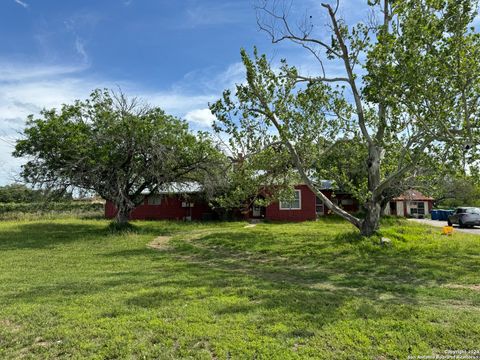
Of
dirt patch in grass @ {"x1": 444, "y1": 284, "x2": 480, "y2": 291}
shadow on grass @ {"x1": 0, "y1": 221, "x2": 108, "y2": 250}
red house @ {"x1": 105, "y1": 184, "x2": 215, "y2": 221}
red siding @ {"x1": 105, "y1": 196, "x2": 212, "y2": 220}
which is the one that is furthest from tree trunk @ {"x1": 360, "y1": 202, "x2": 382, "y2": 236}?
red siding @ {"x1": 105, "y1": 196, "x2": 212, "y2": 220}

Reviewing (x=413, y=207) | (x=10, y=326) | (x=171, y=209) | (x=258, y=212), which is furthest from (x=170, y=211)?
(x=413, y=207)

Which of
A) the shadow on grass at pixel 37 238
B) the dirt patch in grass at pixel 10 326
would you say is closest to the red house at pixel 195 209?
the shadow on grass at pixel 37 238

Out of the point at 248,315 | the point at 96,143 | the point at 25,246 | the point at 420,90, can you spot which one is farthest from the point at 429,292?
the point at 96,143

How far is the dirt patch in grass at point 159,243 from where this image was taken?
573 inches

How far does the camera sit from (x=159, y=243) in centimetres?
1571

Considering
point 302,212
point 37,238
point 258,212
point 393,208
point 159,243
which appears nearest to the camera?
point 159,243

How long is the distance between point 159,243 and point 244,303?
10.3m

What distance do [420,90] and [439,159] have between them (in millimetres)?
3999

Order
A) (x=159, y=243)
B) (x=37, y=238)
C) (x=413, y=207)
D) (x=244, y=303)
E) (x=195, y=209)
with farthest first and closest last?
(x=413, y=207) → (x=195, y=209) → (x=37, y=238) → (x=159, y=243) → (x=244, y=303)

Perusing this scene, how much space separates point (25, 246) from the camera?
48.0ft

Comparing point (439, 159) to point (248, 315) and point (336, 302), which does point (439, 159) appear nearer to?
point (336, 302)

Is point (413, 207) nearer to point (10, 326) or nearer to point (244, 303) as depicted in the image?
point (244, 303)

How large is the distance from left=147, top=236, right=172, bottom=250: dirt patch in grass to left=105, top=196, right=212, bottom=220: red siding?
12.2m

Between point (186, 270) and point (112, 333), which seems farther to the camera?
point (186, 270)
